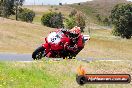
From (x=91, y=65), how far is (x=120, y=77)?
911cm

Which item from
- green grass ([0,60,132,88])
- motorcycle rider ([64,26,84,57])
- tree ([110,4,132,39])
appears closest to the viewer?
green grass ([0,60,132,88])

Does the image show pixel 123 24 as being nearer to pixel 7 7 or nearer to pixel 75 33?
pixel 7 7

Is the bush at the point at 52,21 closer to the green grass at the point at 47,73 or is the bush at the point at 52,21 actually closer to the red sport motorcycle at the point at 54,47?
the red sport motorcycle at the point at 54,47

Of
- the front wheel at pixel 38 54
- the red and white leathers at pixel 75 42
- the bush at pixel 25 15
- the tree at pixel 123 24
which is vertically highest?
the red and white leathers at pixel 75 42

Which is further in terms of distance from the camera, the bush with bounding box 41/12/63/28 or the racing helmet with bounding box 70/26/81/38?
the bush with bounding box 41/12/63/28

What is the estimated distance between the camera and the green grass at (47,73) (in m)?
11.8

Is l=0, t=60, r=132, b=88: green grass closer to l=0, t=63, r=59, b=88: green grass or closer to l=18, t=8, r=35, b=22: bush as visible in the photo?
l=0, t=63, r=59, b=88: green grass

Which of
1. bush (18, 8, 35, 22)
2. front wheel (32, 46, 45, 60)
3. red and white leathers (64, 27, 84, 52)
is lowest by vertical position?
bush (18, 8, 35, 22)

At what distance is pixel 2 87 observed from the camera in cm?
1071

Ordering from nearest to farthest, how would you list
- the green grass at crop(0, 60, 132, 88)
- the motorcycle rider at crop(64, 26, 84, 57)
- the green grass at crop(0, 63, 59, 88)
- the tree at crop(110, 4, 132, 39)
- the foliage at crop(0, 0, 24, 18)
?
the green grass at crop(0, 63, 59, 88) < the green grass at crop(0, 60, 132, 88) < the motorcycle rider at crop(64, 26, 84, 57) < the tree at crop(110, 4, 132, 39) < the foliage at crop(0, 0, 24, 18)

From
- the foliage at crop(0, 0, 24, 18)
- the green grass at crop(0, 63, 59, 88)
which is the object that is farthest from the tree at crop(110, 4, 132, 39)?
the green grass at crop(0, 63, 59, 88)

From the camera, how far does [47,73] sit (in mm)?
13633

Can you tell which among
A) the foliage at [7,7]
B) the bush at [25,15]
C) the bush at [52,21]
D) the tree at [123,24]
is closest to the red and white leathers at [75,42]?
the tree at [123,24]

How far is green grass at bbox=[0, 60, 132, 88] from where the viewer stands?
11773mm
